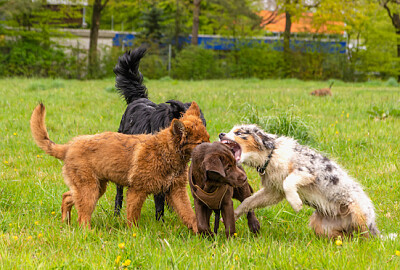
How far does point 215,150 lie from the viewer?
364 centimetres

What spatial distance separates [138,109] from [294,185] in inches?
101

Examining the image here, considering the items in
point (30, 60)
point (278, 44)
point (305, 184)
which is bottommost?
point (305, 184)

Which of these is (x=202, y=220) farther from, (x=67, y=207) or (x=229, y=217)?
(x=67, y=207)

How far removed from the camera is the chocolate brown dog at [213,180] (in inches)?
142

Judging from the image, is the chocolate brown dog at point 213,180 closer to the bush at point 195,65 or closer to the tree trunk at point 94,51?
the tree trunk at point 94,51

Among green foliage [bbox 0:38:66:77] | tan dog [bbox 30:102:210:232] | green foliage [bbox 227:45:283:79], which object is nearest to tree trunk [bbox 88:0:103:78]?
green foliage [bbox 0:38:66:77]

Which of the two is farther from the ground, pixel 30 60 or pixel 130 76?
pixel 30 60

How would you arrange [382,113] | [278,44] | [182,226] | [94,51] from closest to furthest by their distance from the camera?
[182,226] < [382,113] < [94,51] < [278,44]

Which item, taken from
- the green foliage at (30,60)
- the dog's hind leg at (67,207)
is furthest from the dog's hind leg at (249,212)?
the green foliage at (30,60)

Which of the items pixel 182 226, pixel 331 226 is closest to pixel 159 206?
pixel 182 226

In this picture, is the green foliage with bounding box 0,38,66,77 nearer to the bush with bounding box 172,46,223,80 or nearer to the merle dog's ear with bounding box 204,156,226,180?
the bush with bounding box 172,46,223,80

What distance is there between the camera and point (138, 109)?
5.60 metres

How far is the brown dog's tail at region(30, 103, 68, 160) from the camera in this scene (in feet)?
14.7

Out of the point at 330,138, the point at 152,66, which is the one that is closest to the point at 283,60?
the point at 152,66
